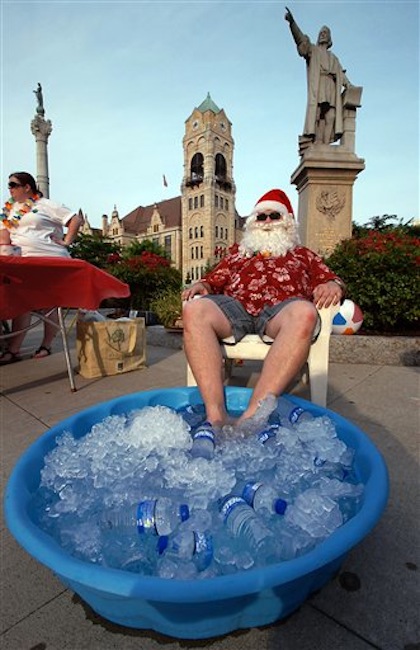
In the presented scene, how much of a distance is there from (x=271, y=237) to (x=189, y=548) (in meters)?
1.72

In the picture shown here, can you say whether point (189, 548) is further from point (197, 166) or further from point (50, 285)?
point (197, 166)

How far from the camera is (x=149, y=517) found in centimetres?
76

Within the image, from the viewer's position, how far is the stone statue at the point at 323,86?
19.4 ft

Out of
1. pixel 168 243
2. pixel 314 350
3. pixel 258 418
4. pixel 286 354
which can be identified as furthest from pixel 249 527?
pixel 168 243

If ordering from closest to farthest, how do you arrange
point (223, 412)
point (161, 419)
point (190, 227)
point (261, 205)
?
point (161, 419), point (223, 412), point (261, 205), point (190, 227)

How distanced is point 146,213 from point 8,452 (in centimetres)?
5616

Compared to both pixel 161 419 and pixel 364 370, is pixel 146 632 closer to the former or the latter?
pixel 161 419

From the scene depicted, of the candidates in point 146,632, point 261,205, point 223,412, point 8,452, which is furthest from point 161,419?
point 261,205

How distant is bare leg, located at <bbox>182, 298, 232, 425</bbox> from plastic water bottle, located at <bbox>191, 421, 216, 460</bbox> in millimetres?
105

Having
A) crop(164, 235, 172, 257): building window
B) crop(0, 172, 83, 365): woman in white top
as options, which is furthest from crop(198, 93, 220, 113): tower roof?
crop(0, 172, 83, 365): woman in white top

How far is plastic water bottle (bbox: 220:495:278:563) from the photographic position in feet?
2.34

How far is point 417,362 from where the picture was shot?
115 inches

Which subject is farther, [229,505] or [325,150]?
[325,150]

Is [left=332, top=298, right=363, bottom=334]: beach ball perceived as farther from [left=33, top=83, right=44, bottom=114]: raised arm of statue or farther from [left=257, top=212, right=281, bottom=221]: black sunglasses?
[left=33, top=83, right=44, bottom=114]: raised arm of statue
